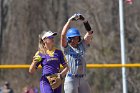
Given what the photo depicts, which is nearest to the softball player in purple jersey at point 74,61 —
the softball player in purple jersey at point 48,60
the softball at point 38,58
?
the softball player in purple jersey at point 48,60

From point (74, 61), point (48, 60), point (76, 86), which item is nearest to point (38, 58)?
point (48, 60)

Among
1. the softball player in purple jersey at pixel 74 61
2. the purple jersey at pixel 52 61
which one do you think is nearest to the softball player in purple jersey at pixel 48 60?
the purple jersey at pixel 52 61

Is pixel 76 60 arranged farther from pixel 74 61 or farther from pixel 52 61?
pixel 52 61

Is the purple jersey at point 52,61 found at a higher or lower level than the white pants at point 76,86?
higher

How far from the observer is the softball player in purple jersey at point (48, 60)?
36.5 feet

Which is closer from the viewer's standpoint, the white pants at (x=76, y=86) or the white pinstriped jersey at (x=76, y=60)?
the white pants at (x=76, y=86)

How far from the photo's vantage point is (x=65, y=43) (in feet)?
36.8

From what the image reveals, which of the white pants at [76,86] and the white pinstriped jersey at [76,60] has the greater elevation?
the white pinstriped jersey at [76,60]

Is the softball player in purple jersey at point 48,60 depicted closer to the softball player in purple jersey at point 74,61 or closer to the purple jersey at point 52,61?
the purple jersey at point 52,61

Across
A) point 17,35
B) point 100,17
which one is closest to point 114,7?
point 100,17

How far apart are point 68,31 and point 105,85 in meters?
8.80

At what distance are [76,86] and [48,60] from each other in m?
0.62

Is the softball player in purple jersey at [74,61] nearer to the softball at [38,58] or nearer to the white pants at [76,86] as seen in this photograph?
the white pants at [76,86]

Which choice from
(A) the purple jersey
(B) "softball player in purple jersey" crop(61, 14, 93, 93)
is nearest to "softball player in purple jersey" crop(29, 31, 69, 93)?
(A) the purple jersey
